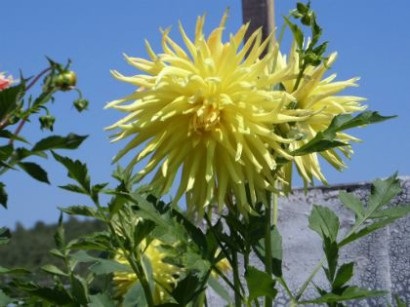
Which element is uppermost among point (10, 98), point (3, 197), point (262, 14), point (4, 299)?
point (262, 14)

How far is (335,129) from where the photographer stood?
1147 mm

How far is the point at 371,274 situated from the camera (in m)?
2.56

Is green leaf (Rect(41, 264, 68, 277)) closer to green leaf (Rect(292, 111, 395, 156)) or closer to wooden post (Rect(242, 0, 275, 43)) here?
green leaf (Rect(292, 111, 395, 156))

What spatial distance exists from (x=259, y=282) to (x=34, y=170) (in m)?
0.32

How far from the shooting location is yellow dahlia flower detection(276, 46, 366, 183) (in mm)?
1215

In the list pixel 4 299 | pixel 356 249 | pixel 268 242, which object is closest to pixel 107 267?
pixel 4 299

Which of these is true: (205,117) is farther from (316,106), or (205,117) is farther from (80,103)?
(80,103)

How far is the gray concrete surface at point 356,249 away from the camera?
2.56m

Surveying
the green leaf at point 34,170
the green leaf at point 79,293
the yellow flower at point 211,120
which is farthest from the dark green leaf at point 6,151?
the green leaf at point 79,293

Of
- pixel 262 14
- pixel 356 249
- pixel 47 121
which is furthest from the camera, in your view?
pixel 356 249

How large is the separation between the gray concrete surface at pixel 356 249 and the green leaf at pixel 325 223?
3.93 feet

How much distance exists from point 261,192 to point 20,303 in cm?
50

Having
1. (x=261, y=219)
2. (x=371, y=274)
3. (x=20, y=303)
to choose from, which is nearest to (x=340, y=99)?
(x=261, y=219)

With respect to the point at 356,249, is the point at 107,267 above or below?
below
